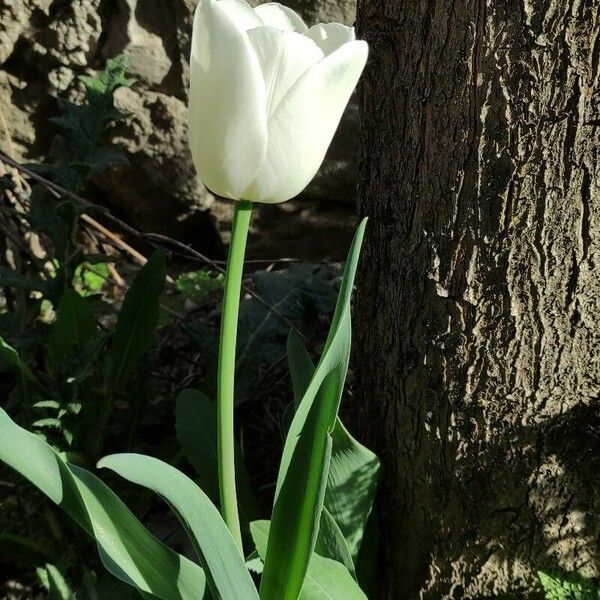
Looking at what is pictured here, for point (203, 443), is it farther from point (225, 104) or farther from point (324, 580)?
point (225, 104)

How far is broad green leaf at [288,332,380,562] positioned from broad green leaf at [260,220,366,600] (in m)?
0.19

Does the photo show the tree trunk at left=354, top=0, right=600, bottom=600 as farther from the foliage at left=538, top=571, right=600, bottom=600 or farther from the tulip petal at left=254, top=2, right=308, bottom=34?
the tulip petal at left=254, top=2, right=308, bottom=34

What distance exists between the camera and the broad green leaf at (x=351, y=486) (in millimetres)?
1179

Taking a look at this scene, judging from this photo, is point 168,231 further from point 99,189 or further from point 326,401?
point 326,401

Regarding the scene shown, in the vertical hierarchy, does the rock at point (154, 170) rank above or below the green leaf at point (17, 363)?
above

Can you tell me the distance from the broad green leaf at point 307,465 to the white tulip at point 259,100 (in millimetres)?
132

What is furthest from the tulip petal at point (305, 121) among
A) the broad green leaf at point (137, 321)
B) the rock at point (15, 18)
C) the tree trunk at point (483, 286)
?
the rock at point (15, 18)

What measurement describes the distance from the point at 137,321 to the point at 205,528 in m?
0.74

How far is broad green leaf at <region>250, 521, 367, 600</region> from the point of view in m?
1.07

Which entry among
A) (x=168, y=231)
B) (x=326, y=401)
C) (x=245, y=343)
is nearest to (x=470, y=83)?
(x=326, y=401)

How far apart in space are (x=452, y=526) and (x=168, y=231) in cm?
186

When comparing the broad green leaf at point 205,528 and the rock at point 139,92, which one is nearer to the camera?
the broad green leaf at point 205,528

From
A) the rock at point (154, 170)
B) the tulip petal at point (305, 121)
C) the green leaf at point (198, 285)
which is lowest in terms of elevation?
the tulip petal at point (305, 121)

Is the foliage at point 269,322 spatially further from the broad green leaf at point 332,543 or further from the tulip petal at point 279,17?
the tulip petal at point 279,17
